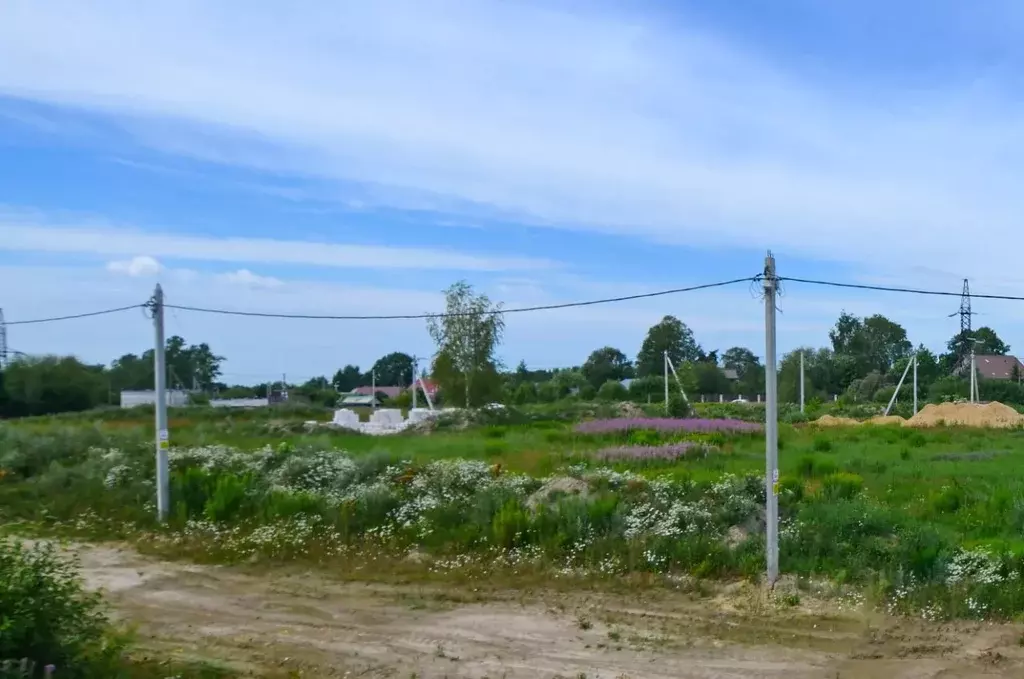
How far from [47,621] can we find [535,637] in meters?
4.38

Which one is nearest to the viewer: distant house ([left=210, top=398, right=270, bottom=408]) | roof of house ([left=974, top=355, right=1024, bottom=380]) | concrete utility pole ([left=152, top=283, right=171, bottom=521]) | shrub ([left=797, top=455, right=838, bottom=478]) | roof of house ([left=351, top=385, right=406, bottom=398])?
concrete utility pole ([left=152, top=283, right=171, bottom=521])

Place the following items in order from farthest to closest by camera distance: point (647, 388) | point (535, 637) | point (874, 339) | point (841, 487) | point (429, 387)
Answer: point (874, 339) < point (647, 388) < point (429, 387) < point (841, 487) < point (535, 637)

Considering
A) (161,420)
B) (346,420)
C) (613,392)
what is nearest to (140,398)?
(346,420)

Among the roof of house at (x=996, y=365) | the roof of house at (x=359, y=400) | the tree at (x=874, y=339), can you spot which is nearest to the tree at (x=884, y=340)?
the tree at (x=874, y=339)

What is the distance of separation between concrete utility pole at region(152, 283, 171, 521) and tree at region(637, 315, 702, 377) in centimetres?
6728

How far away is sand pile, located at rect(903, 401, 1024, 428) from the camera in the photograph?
34375 millimetres

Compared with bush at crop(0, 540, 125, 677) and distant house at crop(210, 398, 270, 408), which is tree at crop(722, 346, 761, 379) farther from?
bush at crop(0, 540, 125, 677)

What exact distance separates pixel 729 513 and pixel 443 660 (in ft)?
17.3

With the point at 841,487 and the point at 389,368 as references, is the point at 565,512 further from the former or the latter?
the point at 389,368

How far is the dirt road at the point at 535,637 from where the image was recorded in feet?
25.0

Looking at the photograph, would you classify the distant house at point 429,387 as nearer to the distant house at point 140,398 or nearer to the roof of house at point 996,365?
the distant house at point 140,398

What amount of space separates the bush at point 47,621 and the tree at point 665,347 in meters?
74.5

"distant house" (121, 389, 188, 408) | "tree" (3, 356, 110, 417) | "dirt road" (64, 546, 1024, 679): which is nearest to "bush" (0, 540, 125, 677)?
"dirt road" (64, 546, 1024, 679)

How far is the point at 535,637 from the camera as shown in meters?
8.54
